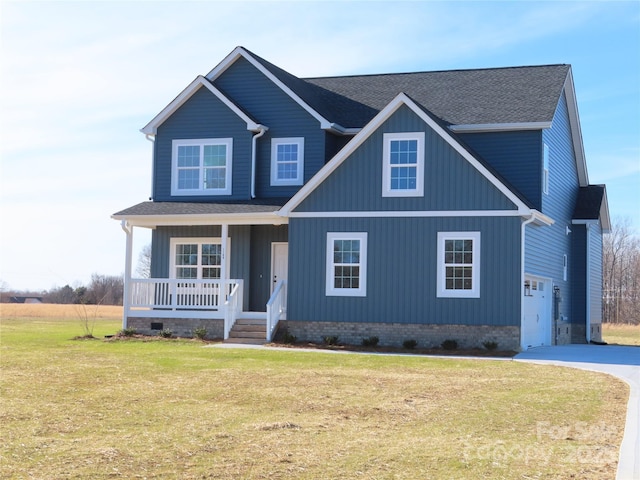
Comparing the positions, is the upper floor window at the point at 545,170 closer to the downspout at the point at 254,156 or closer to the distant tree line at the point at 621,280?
the downspout at the point at 254,156

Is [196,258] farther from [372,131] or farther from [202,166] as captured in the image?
[372,131]

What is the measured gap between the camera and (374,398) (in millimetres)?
14023

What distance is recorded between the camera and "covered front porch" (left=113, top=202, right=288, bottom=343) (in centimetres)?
2625

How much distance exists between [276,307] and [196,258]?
4389 mm

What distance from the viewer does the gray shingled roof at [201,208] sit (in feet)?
86.8

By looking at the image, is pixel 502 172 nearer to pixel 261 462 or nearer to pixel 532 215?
pixel 532 215

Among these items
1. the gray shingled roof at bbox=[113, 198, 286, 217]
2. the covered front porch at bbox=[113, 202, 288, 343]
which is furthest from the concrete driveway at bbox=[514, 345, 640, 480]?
the gray shingled roof at bbox=[113, 198, 286, 217]

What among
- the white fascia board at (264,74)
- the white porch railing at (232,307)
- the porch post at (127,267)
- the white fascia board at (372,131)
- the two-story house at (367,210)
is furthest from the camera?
the white fascia board at (264,74)

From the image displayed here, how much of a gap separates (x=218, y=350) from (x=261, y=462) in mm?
12759

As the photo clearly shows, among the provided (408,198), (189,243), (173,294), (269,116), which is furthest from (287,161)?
(173,294)

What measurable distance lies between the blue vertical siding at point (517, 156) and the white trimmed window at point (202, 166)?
7735 millimetres

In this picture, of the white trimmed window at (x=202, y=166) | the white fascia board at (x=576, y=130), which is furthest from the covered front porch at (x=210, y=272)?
the white fascia board at (x=576, y=130)

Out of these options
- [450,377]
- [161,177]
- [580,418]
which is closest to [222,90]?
[161,177]

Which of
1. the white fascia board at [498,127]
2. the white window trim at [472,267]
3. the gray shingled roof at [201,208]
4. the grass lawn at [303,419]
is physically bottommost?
the grass lawn at [303,419]
